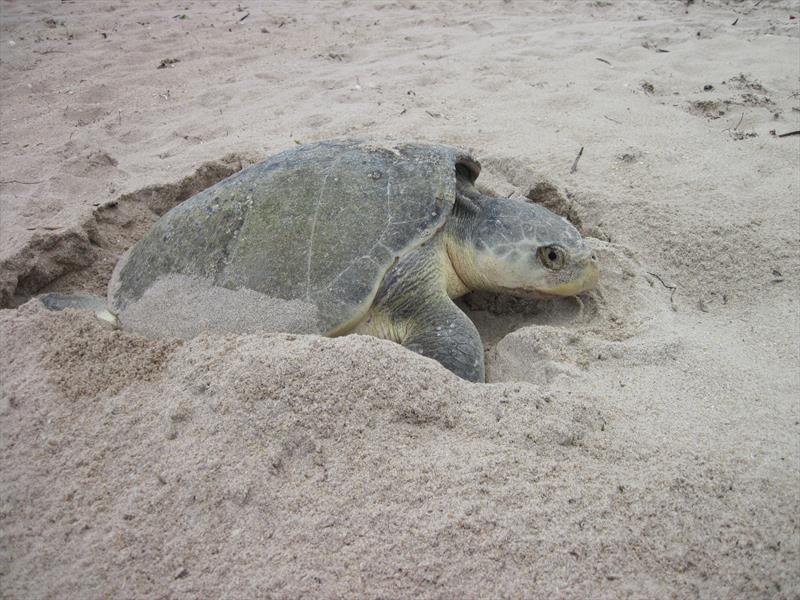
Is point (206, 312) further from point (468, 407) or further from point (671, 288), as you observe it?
point (671, 288)

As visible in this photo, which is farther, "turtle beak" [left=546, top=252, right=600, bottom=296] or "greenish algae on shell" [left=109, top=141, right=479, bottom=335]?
"turtle beak" [left=546, top=252, right=600, bottom=296]

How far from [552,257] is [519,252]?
12 centimetres

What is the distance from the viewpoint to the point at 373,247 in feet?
5.86

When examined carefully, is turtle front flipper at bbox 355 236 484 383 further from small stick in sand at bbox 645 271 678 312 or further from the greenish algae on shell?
small stick in sand at bbox 645 271 678 312

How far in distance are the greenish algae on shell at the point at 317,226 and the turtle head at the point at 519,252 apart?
0.48ft

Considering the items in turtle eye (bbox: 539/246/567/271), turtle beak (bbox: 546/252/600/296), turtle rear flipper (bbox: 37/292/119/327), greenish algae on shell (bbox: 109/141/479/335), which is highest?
greenish algae on shell (bbox: 109/141/479/335)

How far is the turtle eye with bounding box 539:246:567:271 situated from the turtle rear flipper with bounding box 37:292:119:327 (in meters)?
1.58

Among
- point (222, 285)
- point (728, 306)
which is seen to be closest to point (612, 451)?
point (728, 306)

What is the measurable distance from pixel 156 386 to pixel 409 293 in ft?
2.71

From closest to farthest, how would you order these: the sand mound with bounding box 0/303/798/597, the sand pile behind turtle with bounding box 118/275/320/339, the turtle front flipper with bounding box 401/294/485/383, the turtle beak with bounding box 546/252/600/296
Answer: the sand mound with bounding box 0/303/798/597, the turtle front flipper with bounding box 401/294/485/383, the sand pile behind turtle with bounding box 118/275/320/339, the turtle beak with bounding box 546/252/600/296

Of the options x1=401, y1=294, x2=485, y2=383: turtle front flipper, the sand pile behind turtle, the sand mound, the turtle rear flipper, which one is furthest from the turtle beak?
the turtle rear flipper

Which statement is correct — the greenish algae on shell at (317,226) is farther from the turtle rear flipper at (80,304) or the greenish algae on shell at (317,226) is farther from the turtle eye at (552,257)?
the turtle eye at (552,257)

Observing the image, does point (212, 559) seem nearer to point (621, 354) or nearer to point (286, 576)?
point (286, 576)

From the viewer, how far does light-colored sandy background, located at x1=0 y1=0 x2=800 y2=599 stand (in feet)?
3.30
